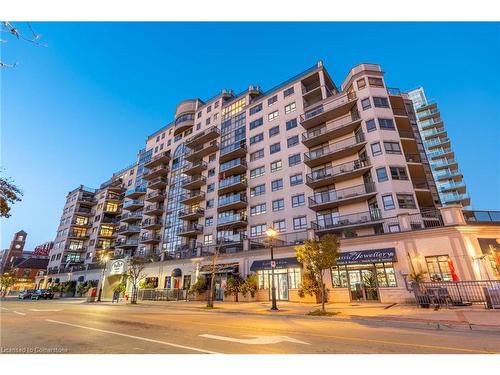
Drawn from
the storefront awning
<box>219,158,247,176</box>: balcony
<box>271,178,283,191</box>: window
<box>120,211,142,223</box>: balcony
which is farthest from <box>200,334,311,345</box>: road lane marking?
<box>120,211,142,223</box>: balcony

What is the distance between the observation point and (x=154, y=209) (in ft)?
164

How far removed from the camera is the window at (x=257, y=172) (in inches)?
1502

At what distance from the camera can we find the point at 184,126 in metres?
53.5

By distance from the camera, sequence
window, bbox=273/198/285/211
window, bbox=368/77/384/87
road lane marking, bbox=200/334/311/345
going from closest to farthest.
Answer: road lane marking, bbox=200/334/311/345
window, bbox=368/77/384/87
window, bbox=273/198/285/211

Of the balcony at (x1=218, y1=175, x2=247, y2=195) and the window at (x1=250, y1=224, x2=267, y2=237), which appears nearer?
the window at (x1=250, y1=224, x2=267, y2=237)

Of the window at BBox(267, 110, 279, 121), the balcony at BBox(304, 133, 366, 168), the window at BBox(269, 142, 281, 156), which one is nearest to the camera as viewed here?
the balcony at BBox(304, 133, 366, 168)

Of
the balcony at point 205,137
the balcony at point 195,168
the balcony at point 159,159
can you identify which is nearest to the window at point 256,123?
the balcony at point 205,137

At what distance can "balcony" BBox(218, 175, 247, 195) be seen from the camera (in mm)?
38562

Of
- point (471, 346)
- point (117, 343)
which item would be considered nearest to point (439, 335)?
point (471, 346)

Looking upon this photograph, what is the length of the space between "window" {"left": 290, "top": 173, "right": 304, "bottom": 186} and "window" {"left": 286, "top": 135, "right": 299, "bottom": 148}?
15.3 ft

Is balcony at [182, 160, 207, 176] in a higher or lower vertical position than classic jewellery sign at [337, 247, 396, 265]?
higher

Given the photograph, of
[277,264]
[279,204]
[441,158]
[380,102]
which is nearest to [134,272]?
[277,264]

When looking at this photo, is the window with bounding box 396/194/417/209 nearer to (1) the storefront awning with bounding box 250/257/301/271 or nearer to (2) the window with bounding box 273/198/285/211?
(1) the storefront awning with bounding box 250/257/301/271

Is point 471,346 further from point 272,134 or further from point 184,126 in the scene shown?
point 184,126
